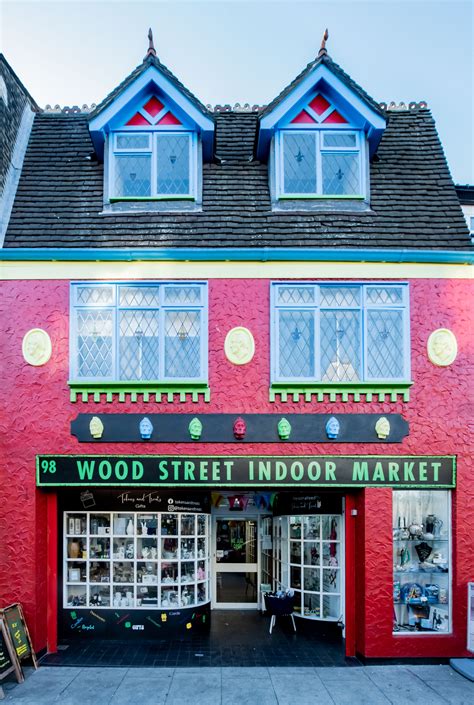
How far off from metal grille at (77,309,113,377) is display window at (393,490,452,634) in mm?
5347

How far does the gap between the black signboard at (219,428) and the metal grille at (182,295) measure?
191 cm

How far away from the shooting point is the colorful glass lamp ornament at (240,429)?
32.3 ft

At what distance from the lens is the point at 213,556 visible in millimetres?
12648

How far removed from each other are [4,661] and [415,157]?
430 inches

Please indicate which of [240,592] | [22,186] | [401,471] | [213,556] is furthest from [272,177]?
[240,592]

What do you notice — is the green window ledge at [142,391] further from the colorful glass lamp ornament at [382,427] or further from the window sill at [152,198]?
the window sill at [152,198]

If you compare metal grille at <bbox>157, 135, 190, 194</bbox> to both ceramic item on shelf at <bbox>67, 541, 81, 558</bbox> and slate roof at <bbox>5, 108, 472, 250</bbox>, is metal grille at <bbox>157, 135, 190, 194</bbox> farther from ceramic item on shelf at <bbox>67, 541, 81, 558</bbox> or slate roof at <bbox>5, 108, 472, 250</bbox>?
ceramic item on shelf at <bbox>67, 541, 81, 558</bbox>

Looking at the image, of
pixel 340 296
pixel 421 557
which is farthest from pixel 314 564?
pixel 340 296

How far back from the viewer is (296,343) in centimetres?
1021

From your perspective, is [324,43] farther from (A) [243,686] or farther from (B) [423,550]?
(A) [243,686]

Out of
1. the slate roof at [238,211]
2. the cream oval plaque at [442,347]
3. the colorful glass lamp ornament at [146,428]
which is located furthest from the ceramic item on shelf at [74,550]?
the cream oval plaque at [442,347]

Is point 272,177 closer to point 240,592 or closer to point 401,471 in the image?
point 401,471

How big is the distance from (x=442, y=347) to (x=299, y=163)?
4071 millimetres

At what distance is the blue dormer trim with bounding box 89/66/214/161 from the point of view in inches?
414
